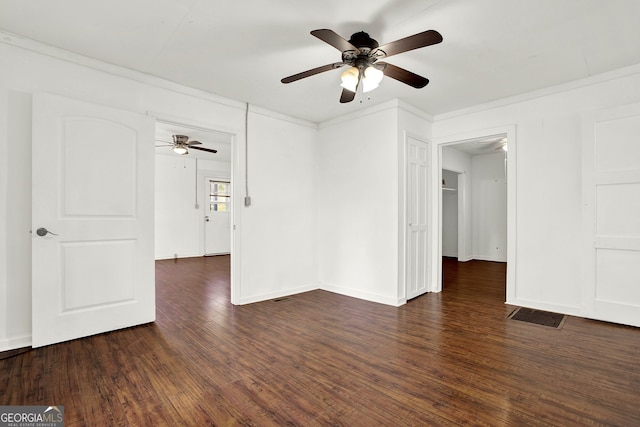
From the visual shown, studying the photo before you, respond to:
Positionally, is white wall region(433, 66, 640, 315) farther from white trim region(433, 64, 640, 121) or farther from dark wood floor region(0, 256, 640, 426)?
dark wood floor region(0, 256, 640, 426)

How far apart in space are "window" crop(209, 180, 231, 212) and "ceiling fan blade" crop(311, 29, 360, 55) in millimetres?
7028

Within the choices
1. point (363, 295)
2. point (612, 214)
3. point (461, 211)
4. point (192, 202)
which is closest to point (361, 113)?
point (363, 295)

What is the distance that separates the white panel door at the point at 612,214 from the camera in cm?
297

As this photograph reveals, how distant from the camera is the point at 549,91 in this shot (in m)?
3.45

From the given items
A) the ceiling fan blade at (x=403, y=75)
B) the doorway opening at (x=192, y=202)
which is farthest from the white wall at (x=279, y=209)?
the doorway opening at (x=192, y=202)

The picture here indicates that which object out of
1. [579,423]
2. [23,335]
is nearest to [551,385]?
[579,423]

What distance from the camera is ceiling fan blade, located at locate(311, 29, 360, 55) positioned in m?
1.93

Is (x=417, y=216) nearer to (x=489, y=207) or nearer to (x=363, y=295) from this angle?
(x=363, y=295)

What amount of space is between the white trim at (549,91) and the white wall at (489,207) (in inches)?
145

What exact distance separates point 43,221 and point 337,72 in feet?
9.54

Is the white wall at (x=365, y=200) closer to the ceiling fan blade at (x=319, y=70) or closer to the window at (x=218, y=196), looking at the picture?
the ceiling fan blade at (x=319, y=70)

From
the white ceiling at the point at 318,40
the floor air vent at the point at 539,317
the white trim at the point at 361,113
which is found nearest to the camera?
the white ceiling at the point at 318,40

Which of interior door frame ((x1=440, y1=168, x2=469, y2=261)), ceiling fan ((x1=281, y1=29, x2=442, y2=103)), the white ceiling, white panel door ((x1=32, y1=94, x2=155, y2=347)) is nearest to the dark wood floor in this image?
white panel door ((x1=32, y1=94, x2=155, y2=347))

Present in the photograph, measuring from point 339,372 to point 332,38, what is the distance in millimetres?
2252
